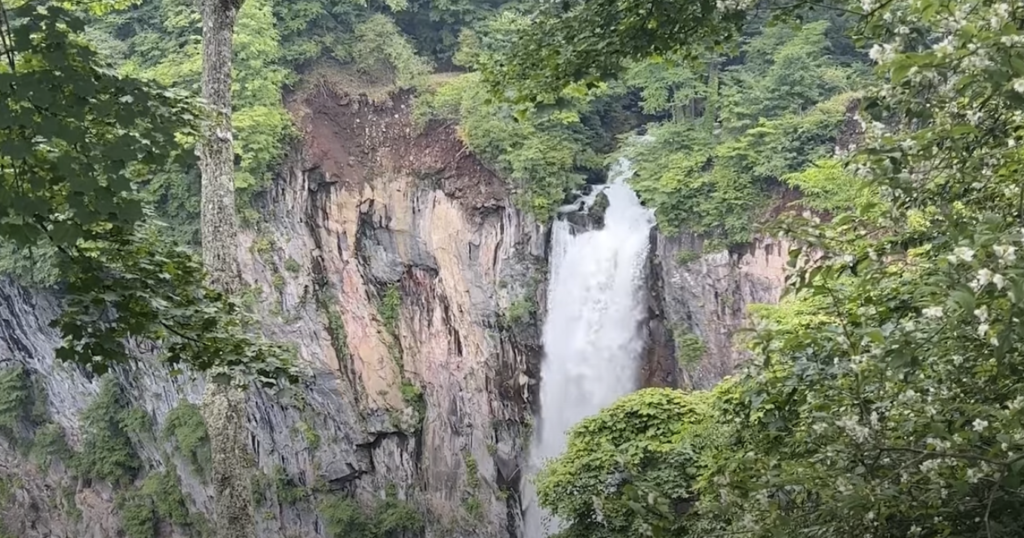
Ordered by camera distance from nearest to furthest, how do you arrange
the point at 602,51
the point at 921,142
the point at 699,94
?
the point at 921,142 → the point at 602,51 → the point at 699,94

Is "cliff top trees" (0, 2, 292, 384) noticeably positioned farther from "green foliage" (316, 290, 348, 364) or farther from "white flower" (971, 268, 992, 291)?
"green foliage" (316, 290, 348, 364)

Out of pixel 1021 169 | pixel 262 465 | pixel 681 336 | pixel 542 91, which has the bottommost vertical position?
pixel 262 465

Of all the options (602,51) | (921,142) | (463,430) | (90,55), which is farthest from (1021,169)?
(463,430)

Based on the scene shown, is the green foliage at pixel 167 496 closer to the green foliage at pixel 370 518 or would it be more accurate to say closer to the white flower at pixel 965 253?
the green foliage at pixel 370 518

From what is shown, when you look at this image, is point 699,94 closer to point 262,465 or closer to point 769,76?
point 769,76

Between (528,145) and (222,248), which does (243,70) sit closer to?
(528,145)

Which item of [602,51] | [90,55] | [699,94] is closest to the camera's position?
[90,55]

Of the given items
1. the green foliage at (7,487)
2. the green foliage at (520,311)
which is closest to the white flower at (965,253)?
the green foliage at (520,311)
